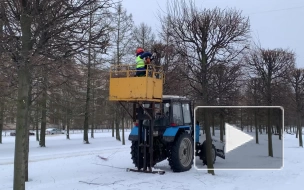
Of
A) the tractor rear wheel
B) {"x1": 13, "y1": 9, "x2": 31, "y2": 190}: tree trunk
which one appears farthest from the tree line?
the tractor rear wheel

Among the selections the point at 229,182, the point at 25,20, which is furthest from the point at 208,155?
the point at 25,20

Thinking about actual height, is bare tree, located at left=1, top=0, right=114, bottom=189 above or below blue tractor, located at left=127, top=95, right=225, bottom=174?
above

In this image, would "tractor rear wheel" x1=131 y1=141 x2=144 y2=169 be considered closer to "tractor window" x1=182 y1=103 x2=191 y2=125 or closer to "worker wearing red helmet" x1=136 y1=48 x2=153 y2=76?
"tractor window" x1=182 y1=103 x2=191 y2=125

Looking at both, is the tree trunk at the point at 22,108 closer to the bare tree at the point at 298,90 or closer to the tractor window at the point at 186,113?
the tractor window at the point at 186,113

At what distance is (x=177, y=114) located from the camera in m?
13.2

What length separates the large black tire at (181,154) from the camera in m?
12.3

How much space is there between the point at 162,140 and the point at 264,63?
27.0 ft

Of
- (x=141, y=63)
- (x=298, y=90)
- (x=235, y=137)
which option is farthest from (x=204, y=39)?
(x=298, y=90)

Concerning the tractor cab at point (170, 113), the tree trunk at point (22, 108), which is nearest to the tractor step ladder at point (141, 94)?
the tractor cab at point (170, 113)

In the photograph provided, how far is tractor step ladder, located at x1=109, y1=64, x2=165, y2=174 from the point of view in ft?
34.2

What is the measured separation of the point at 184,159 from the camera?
42.1ft

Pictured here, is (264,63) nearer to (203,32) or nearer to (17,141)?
(203,32)

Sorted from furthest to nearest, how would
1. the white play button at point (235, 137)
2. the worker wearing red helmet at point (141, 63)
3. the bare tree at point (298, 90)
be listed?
the bare tree at point (298, 90) → the worker wearing red helmet at point (141, 63) → the white play button at point (235, 137)

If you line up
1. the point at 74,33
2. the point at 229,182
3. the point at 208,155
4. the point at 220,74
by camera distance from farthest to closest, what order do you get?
1. the point at 220,74
2. the point at 208,155
3. the point at 229,182
4. the point at 74,33
